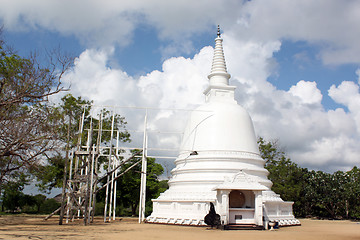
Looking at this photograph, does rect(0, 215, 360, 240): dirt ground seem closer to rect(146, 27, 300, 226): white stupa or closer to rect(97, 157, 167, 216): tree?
rect(146, 27, 300, 226): white stupa

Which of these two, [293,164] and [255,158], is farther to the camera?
[293,164]

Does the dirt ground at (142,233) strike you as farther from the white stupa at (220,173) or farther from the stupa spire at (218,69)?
the stupa spire at (218,69)

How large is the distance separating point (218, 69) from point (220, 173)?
12211 mm

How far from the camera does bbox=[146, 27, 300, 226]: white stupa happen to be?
Answer: 2312 centimetres

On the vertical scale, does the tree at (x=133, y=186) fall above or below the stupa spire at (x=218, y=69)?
below

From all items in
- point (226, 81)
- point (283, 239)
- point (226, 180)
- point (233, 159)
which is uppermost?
point (226, 81)

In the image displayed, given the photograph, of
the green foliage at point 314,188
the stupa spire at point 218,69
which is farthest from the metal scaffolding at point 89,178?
the green foliage at point 314,188

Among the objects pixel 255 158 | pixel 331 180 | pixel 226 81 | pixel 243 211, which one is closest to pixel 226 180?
pixel 243 211

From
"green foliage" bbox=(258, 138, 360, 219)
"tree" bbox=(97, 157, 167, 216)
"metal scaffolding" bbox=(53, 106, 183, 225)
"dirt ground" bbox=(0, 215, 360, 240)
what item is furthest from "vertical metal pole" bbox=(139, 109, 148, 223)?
"green foliage" bbox=(258, 138, 360, 219)

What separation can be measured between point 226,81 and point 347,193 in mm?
24553

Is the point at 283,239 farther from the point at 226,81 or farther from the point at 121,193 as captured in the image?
the point at 121,193

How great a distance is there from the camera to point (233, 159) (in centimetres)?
2767

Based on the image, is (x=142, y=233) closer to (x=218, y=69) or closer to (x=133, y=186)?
(x=218, y=69)

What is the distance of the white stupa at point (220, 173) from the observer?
2312cm
